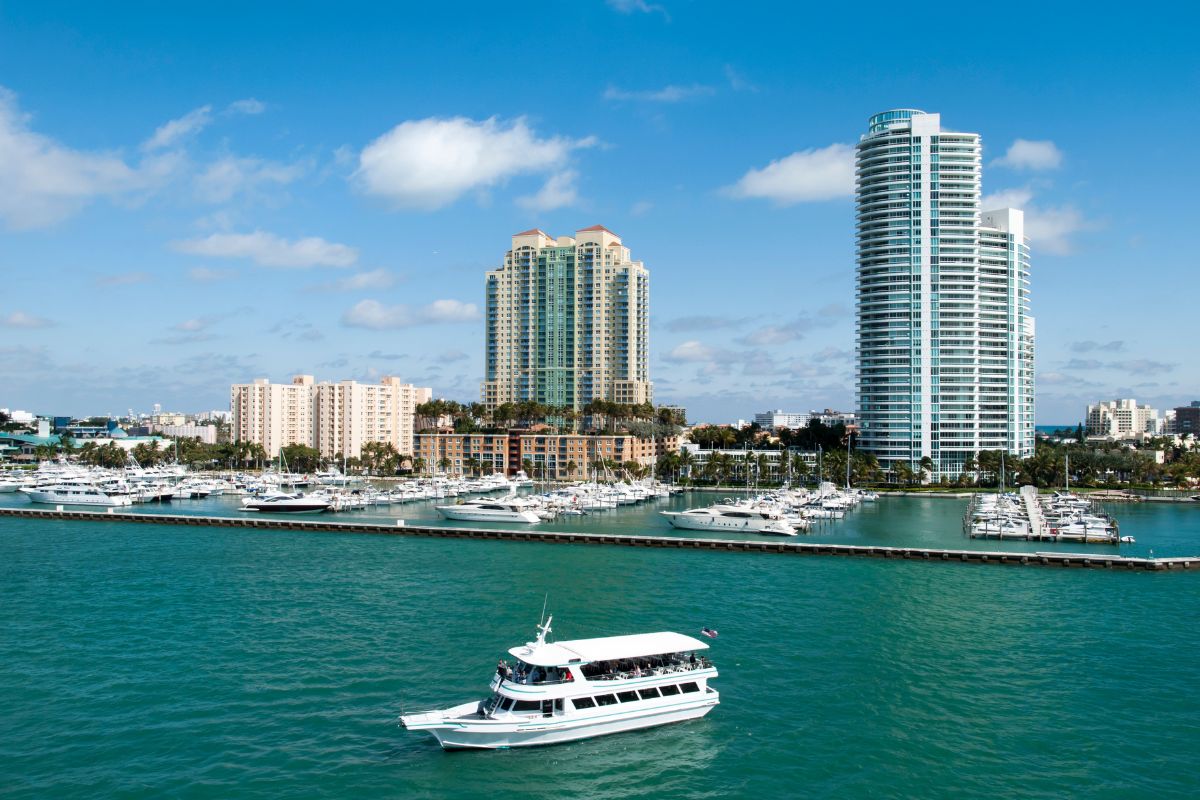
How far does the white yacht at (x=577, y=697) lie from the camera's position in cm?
3216

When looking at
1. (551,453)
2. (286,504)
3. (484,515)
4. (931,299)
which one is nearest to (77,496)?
(286,504)

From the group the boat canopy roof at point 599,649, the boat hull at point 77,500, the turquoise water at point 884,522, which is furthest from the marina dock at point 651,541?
the boat canopy roof at point 599,649

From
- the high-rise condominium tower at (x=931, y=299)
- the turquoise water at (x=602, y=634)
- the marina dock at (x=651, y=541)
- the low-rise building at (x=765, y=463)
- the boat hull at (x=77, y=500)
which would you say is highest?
the high-rise condominium tower at (x=931, y=299)

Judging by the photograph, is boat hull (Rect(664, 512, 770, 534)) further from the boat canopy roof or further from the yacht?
the boat canopy roof

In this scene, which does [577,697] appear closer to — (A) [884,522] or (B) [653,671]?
(B) [653,671]

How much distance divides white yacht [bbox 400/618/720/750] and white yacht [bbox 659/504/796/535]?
57.5 metres

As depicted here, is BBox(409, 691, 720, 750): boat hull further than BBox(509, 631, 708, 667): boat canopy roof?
No

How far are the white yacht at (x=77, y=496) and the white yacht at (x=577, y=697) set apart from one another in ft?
335

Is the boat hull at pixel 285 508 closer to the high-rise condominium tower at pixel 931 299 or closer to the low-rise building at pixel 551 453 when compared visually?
the low-rise building at pixel 551 453

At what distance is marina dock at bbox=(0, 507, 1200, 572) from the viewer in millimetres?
71750

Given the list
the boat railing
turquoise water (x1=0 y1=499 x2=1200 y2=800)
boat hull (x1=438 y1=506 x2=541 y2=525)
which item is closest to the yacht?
boat hull (x1=438 y1=506 x2=541 y2=525)

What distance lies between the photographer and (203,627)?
48750 millimetres

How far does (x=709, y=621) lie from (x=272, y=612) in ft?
83.8

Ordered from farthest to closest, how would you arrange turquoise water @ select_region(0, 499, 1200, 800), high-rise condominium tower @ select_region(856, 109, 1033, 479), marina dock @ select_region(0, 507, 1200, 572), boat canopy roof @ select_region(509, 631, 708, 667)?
high-rise condominium tower @ select_region(856, 109, 1033, 479), marina dock @ select_region(0, 507, 1200, 572), boat canopy roof @ select_region(509, 631, 708, 667), turquoise water @ select_region(0, 499, 1200, 800)
